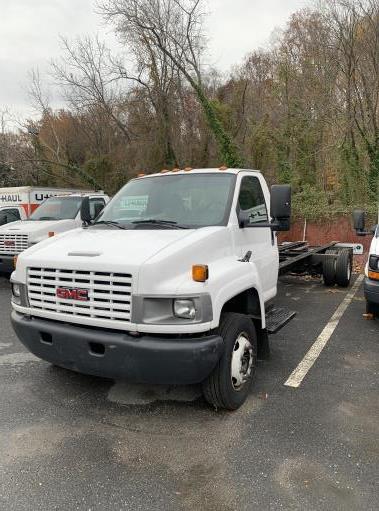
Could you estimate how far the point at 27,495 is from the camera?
2.75 meters

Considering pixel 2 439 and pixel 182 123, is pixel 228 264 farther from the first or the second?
pixel 182 123

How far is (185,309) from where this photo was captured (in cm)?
320

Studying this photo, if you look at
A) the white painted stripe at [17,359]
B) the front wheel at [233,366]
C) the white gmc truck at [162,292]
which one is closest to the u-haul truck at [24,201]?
the white painted stripe at [17,359]

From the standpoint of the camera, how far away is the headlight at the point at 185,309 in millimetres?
3201

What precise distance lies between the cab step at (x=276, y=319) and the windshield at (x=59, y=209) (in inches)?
251

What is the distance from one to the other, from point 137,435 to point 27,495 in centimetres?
93

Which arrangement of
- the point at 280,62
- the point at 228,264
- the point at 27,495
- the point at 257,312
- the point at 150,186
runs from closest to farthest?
1. the point at 27,495
2. the point at 228,264
3. the point at 257,312
4. the point at 150,186
5. the point at 280,62

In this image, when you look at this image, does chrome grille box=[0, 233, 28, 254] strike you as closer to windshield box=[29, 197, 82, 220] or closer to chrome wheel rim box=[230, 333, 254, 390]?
windshield box=[29, 197, 82, 220]

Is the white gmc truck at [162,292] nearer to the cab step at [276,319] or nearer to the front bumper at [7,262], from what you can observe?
the cab step at [276,319]

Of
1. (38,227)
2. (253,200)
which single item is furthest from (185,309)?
(38,227)

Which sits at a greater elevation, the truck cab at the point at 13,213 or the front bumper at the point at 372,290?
the truck cab at the point at 13,213

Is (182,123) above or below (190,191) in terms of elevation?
above

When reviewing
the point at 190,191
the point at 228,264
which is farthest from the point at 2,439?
the point at 190,191

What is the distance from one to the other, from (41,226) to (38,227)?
0.25ft
